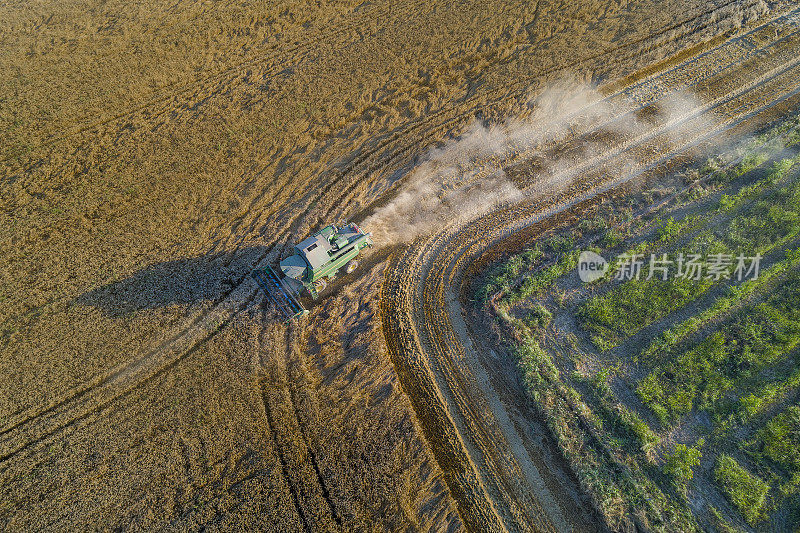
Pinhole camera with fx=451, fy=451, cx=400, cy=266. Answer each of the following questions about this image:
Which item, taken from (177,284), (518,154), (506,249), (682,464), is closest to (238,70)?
(177,284)

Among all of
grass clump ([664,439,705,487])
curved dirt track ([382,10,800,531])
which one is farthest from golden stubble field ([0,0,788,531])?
grass clump ([664,439,705,487])

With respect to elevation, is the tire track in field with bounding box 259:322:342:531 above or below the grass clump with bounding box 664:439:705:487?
above

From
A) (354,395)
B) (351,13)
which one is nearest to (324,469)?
(354,395)

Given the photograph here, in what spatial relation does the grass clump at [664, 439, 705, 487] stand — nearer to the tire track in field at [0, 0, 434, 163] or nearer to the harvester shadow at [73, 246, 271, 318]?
the harvester shadow at [73, 246, 271, 318]

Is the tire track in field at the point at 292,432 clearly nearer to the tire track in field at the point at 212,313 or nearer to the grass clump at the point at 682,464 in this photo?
the tire track in field at the point at 212,313

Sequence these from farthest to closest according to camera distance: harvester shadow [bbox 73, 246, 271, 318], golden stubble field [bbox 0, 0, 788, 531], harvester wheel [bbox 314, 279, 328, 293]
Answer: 1. harvester wheel [bbox 314, 279, 328, 293]
2. harvester shadow [bbox 73, 246, 271, 318]
3. golden stubble field [bbox 0, 0, 788, 531]

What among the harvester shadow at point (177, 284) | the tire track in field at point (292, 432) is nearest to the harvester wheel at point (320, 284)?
the tire track in field at point (292, 432)

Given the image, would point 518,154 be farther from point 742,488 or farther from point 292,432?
point 292,432
